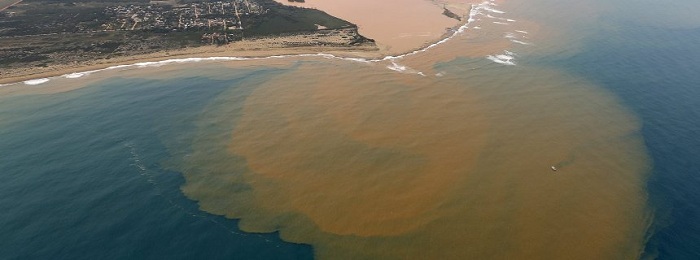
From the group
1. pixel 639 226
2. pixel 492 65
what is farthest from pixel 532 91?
pixel 639 226

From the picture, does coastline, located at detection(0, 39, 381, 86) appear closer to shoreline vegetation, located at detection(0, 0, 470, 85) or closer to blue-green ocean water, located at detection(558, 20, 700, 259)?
shoreline vegetation, located at detection(0, 0, 470, 85)

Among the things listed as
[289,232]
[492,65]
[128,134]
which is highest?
[492,65]

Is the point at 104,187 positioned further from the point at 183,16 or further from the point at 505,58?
the point at 505,58

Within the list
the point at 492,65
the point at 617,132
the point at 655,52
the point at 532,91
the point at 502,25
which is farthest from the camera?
the point at 502,25

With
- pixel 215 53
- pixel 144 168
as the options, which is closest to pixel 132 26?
pixel 215 53

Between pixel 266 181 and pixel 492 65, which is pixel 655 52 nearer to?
pixel 492 65

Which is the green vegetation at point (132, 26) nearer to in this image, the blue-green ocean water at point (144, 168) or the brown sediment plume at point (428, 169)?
the blue-green ocean water at point (144, 168)
